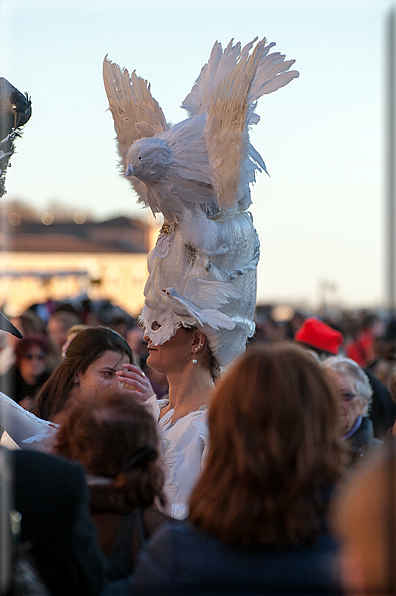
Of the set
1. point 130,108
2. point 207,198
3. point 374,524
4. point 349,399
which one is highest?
point 130,108

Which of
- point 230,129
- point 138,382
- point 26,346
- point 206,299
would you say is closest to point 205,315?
point 206,299

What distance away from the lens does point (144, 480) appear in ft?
6.61

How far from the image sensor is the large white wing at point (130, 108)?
3.13 metres

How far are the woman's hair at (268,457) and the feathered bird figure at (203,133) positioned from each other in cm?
137

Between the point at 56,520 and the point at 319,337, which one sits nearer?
the point at 56,520

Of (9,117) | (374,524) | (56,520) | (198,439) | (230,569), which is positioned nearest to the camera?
(374,524)

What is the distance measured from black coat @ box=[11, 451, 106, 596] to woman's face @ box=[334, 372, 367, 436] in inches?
101

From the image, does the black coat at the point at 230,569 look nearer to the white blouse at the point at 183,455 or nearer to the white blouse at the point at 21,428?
the white blouse at the point at 183,455

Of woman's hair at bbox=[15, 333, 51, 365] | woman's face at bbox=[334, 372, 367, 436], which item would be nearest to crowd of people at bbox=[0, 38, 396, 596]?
woman's face at bbox=[334, 372, 367, 436]

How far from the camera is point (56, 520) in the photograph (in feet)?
5.39

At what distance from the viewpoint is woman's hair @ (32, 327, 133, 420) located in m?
3.52

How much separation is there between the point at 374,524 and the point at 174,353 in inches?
72.3

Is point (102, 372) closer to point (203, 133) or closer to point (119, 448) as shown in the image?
point (203, 133)

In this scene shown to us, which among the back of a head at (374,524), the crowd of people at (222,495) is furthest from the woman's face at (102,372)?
the back of a head at (374,524)
